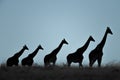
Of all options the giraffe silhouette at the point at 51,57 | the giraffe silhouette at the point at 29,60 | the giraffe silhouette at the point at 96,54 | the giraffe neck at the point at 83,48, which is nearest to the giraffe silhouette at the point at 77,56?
the giraffe neck at the point at 83,48

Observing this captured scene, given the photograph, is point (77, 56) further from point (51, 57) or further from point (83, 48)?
point (51, 57)

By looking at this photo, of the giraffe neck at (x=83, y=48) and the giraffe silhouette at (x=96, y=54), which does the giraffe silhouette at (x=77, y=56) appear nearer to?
the giraffe neck at (x=83, y=48)

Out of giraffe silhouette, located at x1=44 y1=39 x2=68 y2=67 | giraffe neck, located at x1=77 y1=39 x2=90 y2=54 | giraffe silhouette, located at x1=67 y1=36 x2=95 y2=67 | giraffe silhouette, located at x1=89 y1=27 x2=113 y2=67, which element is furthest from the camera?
giraffe silhouette, located at x1=44 y1=39 x2=68 y2=67

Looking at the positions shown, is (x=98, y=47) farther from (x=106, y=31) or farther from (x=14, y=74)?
(x=14, y=74)

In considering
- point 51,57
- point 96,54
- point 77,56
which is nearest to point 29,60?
point 51,57

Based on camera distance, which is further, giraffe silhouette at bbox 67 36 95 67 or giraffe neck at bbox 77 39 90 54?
giraffe neck at bbox 77 39 90 54

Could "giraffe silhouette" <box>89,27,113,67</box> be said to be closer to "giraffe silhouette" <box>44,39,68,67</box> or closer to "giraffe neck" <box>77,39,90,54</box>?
"giraffe neck" <box>77,39,90,54</box>

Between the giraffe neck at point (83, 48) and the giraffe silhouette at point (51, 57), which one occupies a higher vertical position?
the giraffe neck at point (83, 48)

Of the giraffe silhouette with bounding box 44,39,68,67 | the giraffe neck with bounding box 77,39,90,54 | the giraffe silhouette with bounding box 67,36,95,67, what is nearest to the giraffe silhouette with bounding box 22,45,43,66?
the giraffe silhouette with bounding box 44,39,68,67

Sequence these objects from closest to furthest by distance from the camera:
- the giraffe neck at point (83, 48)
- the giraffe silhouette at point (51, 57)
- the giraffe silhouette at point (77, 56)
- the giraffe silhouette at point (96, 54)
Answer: the giraffe silhouette at point (96, 54)
the giraffe silhouette at point (77, 56)
the giraffe neck at point (83, 48)
the giraffe silhouette at point (51, 57)

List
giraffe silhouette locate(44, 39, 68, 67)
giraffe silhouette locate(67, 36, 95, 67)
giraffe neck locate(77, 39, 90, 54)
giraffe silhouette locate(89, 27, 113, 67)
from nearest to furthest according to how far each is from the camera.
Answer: giraffe silhouette locate(89, 27, 113, 67) → giraffe silhouette locate(67, 36, 95, 67) → giraffe neck locate(77, 39, 90, 54) → giraffe silhouette locate(44, 39, 68, 67)

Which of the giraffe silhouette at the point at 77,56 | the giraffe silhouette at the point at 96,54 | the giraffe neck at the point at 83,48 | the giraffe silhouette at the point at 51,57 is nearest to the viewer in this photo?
the giraffe silhouette at the point at 96,54

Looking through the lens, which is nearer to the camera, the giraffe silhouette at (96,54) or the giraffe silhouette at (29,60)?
the giraffe silhouette at (96,54)

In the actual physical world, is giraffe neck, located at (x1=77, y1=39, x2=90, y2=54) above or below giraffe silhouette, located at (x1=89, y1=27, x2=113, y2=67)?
above
